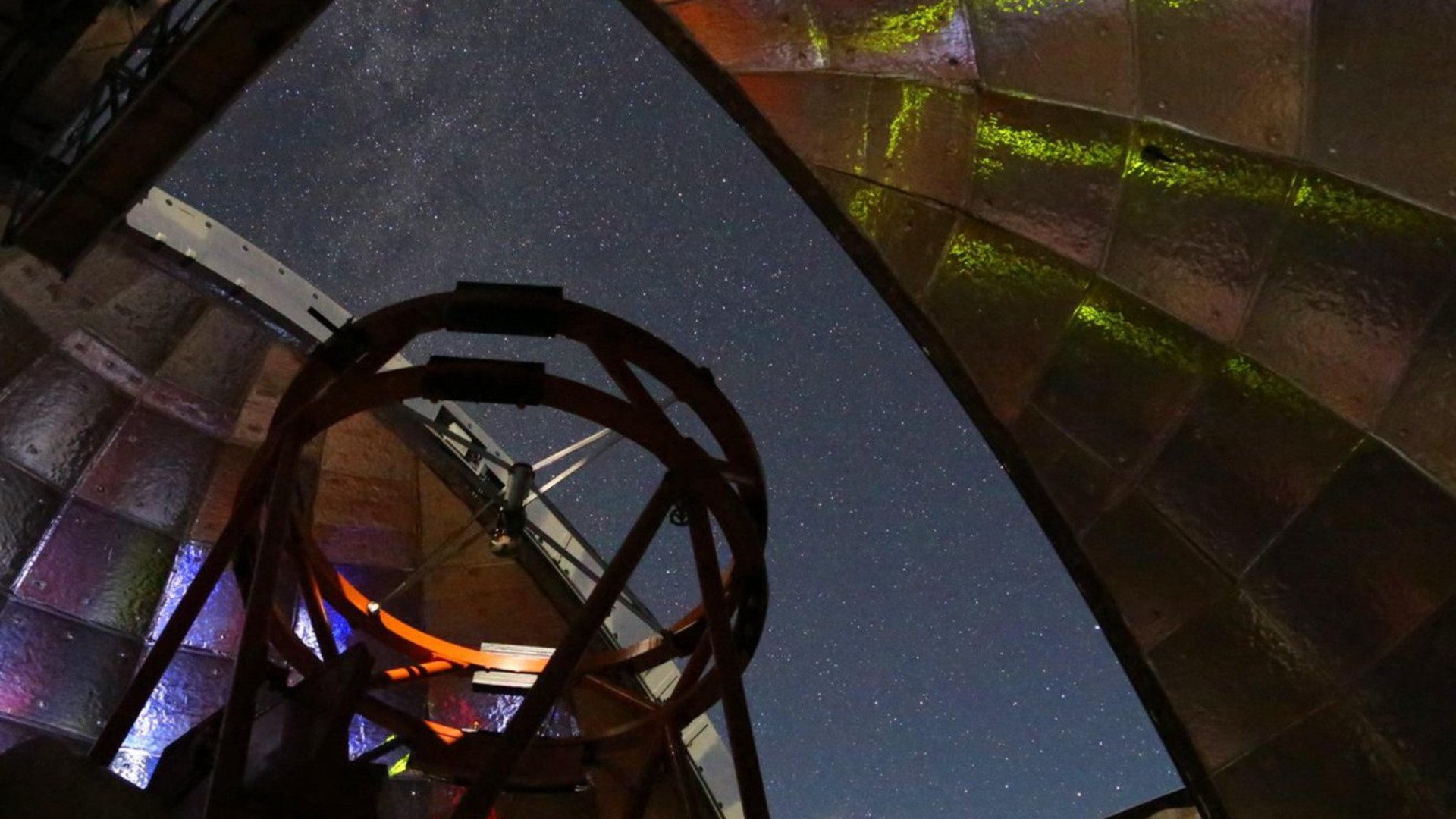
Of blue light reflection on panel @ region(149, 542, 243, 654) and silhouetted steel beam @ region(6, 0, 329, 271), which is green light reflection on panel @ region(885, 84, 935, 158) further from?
blue light reflection on panel @ region(149, 542, 243, 654)

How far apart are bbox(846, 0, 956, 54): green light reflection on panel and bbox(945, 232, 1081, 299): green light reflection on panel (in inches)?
61.3

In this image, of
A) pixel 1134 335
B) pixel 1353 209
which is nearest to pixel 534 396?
pixel 1134 335

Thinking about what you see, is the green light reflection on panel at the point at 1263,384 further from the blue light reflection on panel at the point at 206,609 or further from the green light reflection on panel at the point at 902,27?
the blue light reflection on panel at the point at 206,609

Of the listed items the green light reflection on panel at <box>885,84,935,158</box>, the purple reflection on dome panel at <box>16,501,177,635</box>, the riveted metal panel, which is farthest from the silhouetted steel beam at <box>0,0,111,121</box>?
the green light reflection on panel at <box>885,84,935,158</box>

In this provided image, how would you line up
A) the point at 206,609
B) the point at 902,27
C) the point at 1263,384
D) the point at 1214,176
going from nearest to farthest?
the point at 1214,176 < the point at 902,27 < the point at 1263,384 < the point at 206,609

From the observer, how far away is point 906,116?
9.41 meters

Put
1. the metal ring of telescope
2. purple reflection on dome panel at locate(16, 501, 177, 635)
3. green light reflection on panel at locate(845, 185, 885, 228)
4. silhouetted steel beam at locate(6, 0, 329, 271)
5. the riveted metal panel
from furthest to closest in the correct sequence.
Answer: purple reflection on dome panel at locate(16, 501, 177, 635), the riveted metal panel, silhouetted steel beam at locate(6, 0, 329, 271), green light reflection on panel at locate(845, 185, 885, 228), the metal ring of telescope

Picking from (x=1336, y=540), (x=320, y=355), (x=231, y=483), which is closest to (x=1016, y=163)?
(x=1336, y=540)

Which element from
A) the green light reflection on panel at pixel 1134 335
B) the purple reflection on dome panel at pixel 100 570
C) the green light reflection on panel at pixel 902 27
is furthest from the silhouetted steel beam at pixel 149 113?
the green light reflection on panel at pixel 1134 335

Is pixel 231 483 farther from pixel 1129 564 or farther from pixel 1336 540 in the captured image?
pixel 1336 540

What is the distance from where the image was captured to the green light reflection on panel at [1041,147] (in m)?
9.17

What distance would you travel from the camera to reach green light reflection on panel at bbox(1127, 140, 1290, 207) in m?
8.73

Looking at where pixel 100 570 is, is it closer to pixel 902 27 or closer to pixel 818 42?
pixel 818 42

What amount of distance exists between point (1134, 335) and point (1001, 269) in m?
1.15
